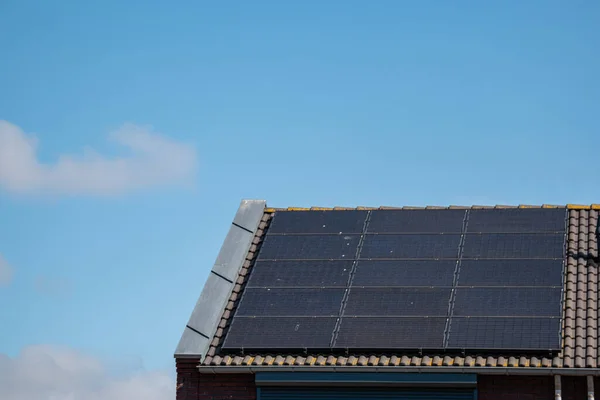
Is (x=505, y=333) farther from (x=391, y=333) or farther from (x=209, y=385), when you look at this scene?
(x=209, y=385)

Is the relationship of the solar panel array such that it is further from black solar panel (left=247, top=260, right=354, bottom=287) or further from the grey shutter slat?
the grey shutter slat

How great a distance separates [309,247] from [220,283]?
2.30 meters

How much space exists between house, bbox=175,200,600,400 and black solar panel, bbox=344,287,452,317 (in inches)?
1.4

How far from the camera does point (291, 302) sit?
2452cm

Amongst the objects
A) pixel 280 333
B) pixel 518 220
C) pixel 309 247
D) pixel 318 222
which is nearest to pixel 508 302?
pixel 518 220

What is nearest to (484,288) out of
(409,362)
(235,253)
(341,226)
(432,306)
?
(432,306)

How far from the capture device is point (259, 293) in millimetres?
24984

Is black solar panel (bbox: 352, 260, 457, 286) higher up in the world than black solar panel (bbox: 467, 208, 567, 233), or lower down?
lower down

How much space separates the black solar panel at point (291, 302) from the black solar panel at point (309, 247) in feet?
4.07

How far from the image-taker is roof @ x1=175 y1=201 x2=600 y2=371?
21.8 m

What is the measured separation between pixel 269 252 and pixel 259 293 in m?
1.53

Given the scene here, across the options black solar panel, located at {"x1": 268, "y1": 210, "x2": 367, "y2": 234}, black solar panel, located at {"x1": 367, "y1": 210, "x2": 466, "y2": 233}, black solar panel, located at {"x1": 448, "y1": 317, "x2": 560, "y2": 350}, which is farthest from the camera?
black solar panel, located at {"x1": 268, "y1": 210, "x2": 367, "y2": 234}

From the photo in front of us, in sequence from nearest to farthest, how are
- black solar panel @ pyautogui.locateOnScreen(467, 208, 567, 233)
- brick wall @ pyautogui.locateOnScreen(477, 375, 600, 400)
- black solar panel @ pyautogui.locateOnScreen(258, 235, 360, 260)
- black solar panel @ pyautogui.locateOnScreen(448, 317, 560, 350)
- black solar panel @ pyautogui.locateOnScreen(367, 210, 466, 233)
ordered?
brick wall @ pyautogui.locateOnScreen(477, 375, 600, 400) < black solar panel @ pyautogui.locateOnScreen(448, 317, 560, 350) < black solar panel @ pyautogui.locateOnScreen(467, 208, 567, 233) < black solar panel @ pyautogui.locateOnScreen(258, 235, 360, 260) < black solar panel @ pyautogui.locateOnScreen(367, 210, 466, 233)

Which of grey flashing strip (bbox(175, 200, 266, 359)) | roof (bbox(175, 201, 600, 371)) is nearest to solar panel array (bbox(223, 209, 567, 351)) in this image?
roof (bbox(175, 201, 600, 371))
